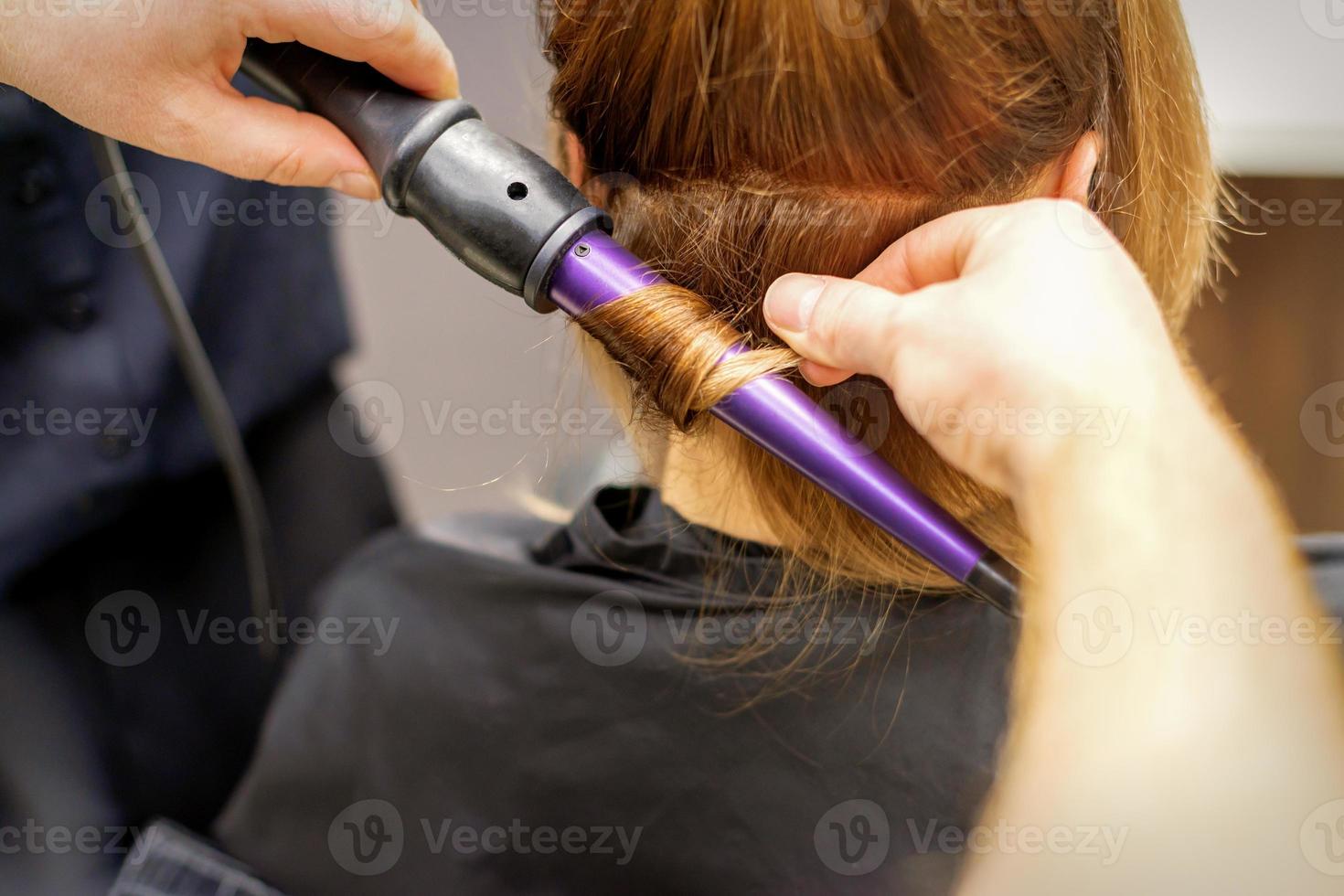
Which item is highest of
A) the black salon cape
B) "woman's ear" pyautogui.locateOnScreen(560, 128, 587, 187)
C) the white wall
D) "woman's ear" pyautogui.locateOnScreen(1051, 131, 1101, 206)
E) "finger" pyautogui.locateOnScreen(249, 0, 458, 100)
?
the white wall

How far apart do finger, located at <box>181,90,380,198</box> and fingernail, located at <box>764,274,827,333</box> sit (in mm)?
311

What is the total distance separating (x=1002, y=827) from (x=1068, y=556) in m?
0.19

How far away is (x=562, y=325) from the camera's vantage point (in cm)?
72

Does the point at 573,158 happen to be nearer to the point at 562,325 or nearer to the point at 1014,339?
the point at 562,325

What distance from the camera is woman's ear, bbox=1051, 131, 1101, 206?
0.61 m

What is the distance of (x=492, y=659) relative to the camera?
0.92 m

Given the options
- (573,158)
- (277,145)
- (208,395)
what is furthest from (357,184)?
(208,395)

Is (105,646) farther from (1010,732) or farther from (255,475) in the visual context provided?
(1010,732)

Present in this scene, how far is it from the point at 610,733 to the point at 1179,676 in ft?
1.66

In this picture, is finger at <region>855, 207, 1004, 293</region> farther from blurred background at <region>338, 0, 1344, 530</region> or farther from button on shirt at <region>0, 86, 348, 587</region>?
button on shirt at <region>0, 86, 348, 587</region>

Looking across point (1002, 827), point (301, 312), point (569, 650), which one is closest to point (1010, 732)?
point (1002, 827)

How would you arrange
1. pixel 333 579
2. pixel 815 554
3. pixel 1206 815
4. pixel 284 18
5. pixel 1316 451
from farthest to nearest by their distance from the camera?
1. pixel 1316 451
2. pixel 333 579
3. pixel 815 554
4. pixel 284 18
5. pixel 1206 815

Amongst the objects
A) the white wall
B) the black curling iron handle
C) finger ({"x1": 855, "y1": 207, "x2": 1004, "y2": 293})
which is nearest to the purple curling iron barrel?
the black curling iron handle

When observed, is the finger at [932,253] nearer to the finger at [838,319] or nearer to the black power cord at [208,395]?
the finger at [838,319]
